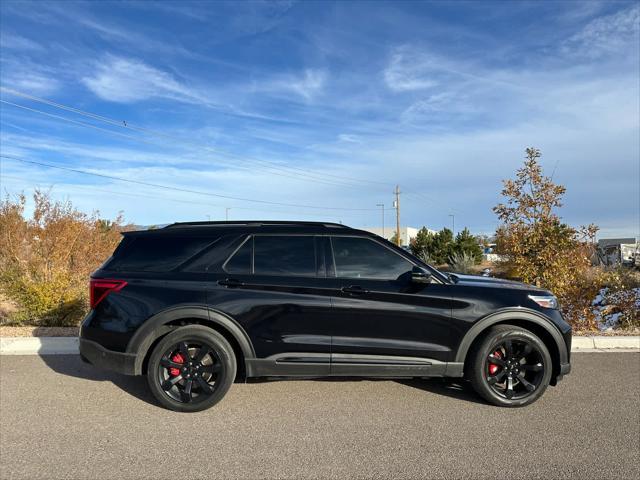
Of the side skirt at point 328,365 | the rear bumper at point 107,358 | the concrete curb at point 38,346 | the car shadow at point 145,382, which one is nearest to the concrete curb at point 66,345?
the concrete curb at point 38,346

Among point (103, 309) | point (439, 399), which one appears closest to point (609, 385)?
point (439, 399)

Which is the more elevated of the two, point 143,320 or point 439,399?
point 143,320

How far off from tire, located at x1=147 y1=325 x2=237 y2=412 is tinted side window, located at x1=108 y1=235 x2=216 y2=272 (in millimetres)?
672

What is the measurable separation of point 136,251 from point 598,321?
27.0 ft

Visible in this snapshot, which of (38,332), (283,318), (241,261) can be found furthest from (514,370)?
(38,332)

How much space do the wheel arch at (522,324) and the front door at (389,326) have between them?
0.18 m

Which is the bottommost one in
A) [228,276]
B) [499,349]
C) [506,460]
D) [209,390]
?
[506,460]

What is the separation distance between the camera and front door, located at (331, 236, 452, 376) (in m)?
4.34

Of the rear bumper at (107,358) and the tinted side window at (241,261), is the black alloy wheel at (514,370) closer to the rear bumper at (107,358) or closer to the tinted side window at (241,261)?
the tinted side window at (241,261)

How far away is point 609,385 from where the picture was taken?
5074mm

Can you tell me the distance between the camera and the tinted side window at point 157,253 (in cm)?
451

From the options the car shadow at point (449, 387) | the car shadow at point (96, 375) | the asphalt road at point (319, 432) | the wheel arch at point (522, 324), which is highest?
the wheel arch at point (522, 324)

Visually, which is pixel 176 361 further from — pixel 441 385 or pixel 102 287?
pixel 441 385

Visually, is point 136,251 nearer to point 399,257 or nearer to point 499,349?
point 399,257
